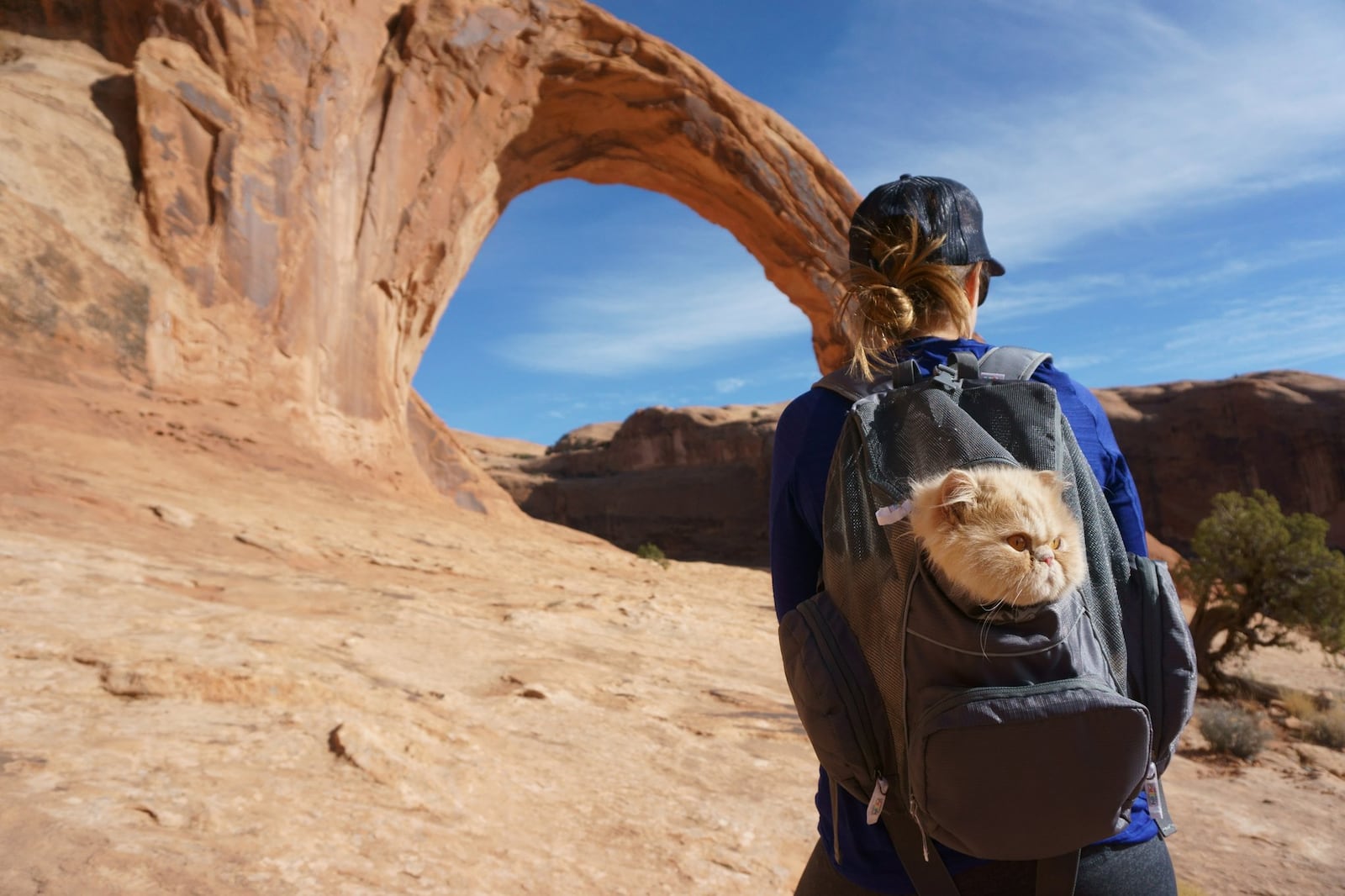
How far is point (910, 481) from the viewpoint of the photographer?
110 centimetres

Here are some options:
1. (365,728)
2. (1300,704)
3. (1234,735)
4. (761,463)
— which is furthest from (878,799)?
(761,463)

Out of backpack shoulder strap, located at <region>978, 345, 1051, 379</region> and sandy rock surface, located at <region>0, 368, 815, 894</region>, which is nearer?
backpack shoulder strap, located at <region>978, 345, 1051, 379</region>

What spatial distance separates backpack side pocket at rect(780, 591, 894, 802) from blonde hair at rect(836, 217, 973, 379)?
408 millimetres

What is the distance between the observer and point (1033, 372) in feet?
4.09

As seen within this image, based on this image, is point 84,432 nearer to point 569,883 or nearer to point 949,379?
point 569,883

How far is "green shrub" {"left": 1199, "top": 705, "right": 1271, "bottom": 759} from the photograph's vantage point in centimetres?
726

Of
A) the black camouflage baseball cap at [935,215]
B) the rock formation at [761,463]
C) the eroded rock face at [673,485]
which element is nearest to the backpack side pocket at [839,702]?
the black camouflage baseball cap at [935,215]

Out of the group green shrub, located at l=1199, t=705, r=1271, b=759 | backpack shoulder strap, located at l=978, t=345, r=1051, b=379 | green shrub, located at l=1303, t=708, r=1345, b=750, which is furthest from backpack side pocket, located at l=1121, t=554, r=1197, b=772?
green shrub, located at l=1303, t=708, r=1345, b=750

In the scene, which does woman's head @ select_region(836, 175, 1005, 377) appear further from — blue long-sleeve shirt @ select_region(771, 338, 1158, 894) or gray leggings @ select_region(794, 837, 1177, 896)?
gray leggings @ select_region(794, 837, 1177, 896)

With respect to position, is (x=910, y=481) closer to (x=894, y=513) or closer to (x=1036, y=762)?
(x=894, y=513)

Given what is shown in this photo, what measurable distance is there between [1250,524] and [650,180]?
13208mm

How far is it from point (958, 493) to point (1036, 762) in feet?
1.02

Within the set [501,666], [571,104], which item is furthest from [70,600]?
[571,104]

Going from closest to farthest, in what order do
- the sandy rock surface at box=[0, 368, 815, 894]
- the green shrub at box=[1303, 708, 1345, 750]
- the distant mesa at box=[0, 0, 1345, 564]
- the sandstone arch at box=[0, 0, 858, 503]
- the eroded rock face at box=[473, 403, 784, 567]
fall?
the sandy rock surface at box=[0, 368, 815, 894], the green shrub at box=[1303, 708, 1345, 750], the distant mesa at box=[0, 0, 1345, 564], the sandstone arch at box=[0, 0, 858, 503], the eroded rock face at box=[473, 403, 784, 567]
